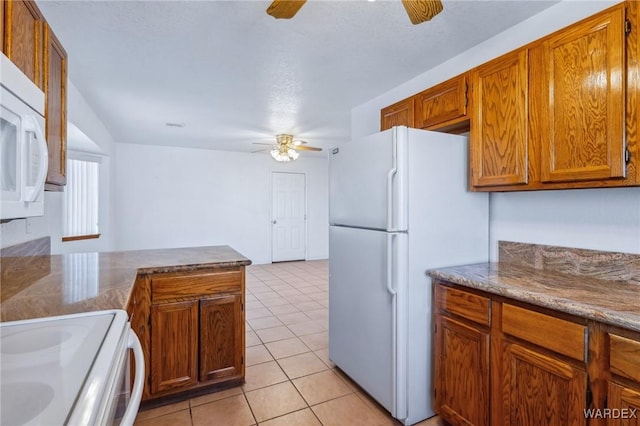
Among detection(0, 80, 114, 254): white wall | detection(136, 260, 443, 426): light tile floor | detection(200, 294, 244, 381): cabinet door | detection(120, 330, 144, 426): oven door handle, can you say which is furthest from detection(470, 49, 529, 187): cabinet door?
detection(0, 80, 114, 254): white wall

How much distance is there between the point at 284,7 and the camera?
53.7 inches

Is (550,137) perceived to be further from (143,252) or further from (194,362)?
(143,252)

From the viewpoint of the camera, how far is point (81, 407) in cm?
58

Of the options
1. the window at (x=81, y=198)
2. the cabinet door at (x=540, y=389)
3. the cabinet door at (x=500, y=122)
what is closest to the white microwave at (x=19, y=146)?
the cabinet door at (x=540, y=389)

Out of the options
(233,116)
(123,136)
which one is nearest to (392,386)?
(233,116)

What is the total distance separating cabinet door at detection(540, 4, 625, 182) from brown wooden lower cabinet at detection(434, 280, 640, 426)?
26.9 inches

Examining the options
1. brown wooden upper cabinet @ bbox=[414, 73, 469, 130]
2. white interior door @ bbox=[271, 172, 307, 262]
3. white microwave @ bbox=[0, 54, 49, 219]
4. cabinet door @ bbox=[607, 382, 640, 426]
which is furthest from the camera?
white interior door @ bbox=[271, 172, 307, 262]

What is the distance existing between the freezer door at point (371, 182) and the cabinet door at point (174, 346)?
119cm

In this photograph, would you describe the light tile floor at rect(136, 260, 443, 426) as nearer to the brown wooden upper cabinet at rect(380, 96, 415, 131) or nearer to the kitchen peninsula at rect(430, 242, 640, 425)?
the kitchen peninsula at rect(430, 242, 640, 425)

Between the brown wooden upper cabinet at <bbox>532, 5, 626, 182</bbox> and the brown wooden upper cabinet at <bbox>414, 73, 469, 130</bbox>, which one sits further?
the brown wooden upper cabinet at <bbox>414, 73, 469, 130</bbox>

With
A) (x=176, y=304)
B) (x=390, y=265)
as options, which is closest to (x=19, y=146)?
(x=176, y=304)

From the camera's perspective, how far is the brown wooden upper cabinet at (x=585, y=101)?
1.35 metres

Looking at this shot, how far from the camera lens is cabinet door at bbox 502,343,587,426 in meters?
1.20

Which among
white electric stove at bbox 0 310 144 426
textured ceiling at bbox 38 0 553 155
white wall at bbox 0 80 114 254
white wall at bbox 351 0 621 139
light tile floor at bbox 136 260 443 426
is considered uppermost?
textured ceiling at bbox 38 0 553 155
